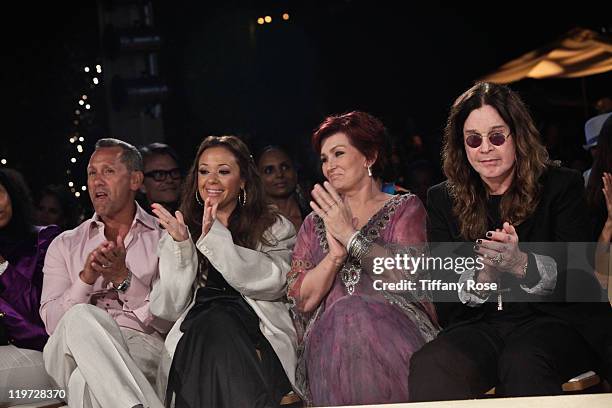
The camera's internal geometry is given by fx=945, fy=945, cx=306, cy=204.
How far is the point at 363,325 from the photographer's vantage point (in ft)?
10.4

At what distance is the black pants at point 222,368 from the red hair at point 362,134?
2.39 feet

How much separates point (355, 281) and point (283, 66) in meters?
1.02

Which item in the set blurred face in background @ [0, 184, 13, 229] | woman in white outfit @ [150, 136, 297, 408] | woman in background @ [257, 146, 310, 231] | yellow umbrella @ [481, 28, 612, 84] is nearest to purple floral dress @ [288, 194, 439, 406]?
woman in white outfit @ [150, 136, 297, 408]

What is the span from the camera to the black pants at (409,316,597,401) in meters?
2.94

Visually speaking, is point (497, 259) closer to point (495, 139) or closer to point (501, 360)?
point (501, 360)

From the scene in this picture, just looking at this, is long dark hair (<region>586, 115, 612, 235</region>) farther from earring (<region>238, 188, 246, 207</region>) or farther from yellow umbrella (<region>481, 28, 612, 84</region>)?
earring (<region>238, 188, 246, 207</region>)

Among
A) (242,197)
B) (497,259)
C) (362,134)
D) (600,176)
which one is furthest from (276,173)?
(600,176)

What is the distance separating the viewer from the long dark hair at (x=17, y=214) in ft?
11.7

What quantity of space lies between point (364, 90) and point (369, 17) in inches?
12.7

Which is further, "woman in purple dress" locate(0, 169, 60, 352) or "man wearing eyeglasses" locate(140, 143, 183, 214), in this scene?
"man wearing eyeglasses" locate(140, 143, 183, 214)

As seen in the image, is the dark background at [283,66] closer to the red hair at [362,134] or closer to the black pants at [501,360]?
the red hair at [362,134]

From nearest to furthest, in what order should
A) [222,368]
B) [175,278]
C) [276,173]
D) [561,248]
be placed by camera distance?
[561,248], [222,368], [175,278], [276,173]

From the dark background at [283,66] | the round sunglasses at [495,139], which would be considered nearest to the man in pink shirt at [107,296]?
the dark background at [283,66]

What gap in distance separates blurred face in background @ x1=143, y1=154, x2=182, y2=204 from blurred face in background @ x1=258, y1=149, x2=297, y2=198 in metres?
0.33
